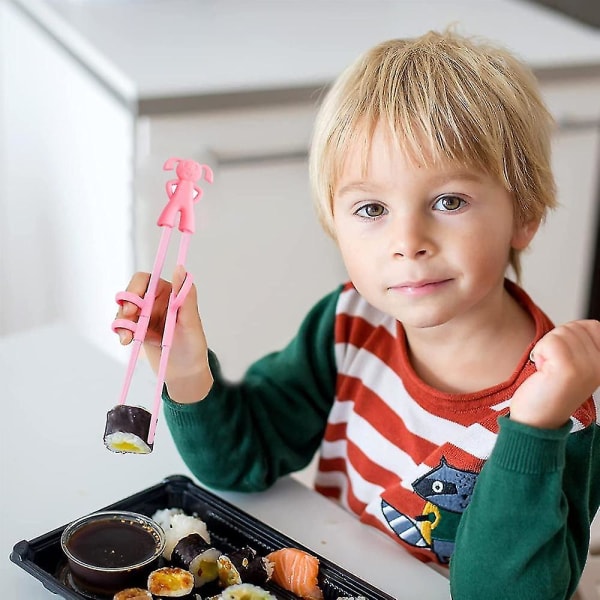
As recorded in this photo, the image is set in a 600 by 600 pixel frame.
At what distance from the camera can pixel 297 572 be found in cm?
90

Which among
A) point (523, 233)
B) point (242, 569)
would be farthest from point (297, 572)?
point (523, 233)

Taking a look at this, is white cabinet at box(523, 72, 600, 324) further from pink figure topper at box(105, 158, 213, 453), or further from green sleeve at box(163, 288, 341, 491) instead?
pink figure topper at box(105, 158, 213, 453)

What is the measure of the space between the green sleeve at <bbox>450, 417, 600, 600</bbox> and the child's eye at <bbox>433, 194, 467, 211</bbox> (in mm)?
185

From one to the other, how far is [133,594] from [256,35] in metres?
1.26

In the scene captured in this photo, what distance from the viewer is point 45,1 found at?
196cm

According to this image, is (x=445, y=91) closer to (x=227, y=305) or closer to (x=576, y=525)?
(x=576, y=525)

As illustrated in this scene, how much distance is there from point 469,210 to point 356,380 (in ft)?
0.89

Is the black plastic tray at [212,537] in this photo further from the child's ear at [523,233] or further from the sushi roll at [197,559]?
the child's ear at [523,233]

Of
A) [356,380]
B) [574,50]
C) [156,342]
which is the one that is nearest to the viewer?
[156,342]

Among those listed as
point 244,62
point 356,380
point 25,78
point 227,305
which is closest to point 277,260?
point 227,305

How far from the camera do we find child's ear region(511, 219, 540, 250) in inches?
39.4

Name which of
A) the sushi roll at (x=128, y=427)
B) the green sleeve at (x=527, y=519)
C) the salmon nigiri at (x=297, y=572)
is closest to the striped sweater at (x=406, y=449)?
the green sleeve at (x=527, y=519)

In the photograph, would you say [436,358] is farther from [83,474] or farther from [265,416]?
[83,474]

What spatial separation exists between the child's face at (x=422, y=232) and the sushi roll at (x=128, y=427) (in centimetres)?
24
